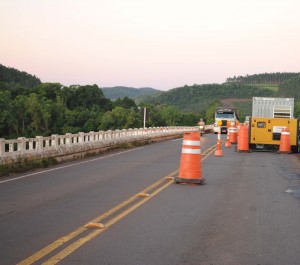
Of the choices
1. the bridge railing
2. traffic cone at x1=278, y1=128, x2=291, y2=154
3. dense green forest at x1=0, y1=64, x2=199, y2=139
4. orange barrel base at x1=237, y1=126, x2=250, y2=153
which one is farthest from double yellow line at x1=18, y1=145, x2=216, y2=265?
dense green forest at x1=0, y1=64, x2=199, y2=139

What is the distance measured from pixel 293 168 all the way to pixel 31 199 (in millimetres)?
10127

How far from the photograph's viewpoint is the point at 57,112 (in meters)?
142

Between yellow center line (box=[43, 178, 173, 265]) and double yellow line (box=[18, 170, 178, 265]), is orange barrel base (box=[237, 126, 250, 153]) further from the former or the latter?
yellow center line (box=[43, 178, 173, 265])

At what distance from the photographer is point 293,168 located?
17.0 m

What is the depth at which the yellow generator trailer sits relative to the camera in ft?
79.5

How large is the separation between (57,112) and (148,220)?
137m

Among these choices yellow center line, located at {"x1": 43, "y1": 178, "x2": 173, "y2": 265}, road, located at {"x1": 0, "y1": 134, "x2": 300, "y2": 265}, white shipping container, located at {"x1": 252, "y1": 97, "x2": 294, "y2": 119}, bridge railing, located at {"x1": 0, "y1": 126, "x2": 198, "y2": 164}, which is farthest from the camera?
white shipping container, located at {"x1": 252, "y1": 97, "x2": 294, "y2": 119}

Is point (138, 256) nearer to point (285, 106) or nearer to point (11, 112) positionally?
point (285, 106)

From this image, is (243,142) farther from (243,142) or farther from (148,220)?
(148,220)

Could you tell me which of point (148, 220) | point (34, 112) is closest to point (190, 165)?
point (148, 220)

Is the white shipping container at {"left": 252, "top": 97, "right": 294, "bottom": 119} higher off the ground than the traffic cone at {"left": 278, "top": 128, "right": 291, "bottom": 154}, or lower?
higher

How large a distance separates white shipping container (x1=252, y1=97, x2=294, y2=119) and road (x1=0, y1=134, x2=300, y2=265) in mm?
16991

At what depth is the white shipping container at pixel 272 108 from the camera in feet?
100

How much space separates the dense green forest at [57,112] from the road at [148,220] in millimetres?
107904
